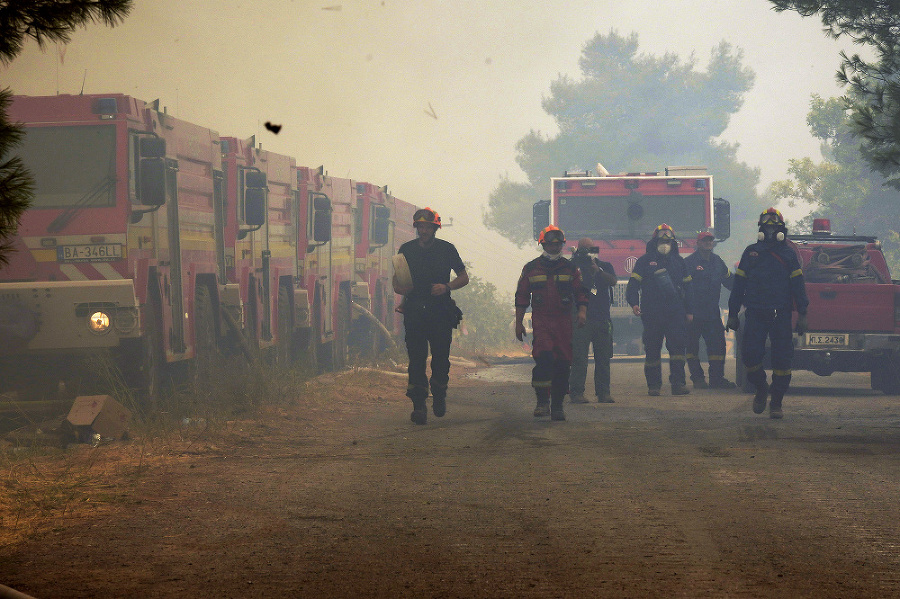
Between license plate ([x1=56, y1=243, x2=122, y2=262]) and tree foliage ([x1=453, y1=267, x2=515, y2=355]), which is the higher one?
license plate ([x1=56, y1=243, x2=122, y2=262])

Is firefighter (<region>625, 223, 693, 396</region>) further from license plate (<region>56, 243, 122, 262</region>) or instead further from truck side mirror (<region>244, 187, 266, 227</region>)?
license plate (<region>56, 243, 122, 262</region>)

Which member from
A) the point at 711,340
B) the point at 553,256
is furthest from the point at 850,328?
the point at 553,256

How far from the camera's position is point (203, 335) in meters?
12.3

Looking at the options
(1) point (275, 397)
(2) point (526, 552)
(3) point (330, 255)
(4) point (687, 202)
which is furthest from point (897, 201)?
(2) point (526, 552)

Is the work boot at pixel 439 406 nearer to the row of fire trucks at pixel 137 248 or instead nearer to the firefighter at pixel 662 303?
the row of fire trucks at pixel 137 248

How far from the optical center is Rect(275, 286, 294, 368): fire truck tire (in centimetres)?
1541

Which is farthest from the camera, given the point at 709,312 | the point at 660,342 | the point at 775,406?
the point at 709,312

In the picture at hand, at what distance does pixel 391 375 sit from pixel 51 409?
650 cm

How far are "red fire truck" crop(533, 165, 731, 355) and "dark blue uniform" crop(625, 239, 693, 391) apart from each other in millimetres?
5020

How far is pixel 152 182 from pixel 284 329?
5.68 m

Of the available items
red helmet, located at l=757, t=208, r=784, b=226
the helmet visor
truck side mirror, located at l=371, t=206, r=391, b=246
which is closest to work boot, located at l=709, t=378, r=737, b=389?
red helmet, located at l=757, t=208, r=784, b=226

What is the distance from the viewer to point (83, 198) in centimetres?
1013

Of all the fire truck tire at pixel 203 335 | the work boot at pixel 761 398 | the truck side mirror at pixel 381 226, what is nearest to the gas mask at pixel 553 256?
the work boot at pixel 761 398

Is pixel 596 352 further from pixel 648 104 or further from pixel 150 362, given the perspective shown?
pixel 648 104
